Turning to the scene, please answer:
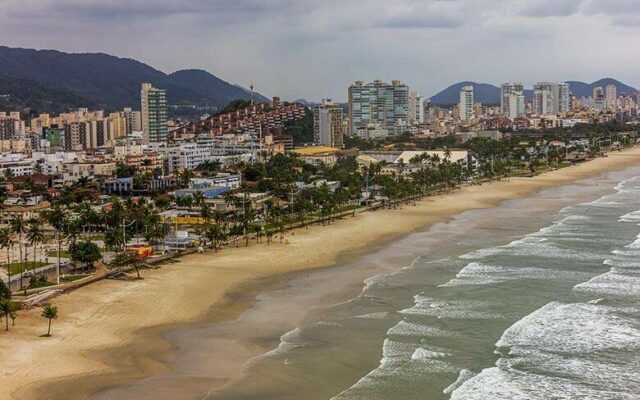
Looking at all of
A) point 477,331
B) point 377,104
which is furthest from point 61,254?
point 377,104

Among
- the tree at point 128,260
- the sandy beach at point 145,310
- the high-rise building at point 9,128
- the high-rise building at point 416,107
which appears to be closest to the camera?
the sandy beach at point 145,310

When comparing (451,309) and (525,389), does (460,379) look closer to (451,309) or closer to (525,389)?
(525,389)

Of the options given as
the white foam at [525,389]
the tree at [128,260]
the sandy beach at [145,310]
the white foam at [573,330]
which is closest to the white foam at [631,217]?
the sandy beach at [145,310]

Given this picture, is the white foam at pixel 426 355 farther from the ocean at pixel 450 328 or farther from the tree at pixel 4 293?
the tree at pixel 4 293

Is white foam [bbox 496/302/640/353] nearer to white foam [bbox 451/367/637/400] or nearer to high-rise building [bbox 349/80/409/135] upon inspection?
white foam [bbox 451/367/637/400]

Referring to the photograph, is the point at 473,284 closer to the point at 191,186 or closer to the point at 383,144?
the point at 191,186

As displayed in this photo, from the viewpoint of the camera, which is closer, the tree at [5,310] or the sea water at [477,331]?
the sea water at [477,331]

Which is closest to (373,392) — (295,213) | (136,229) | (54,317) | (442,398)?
(442,398)
